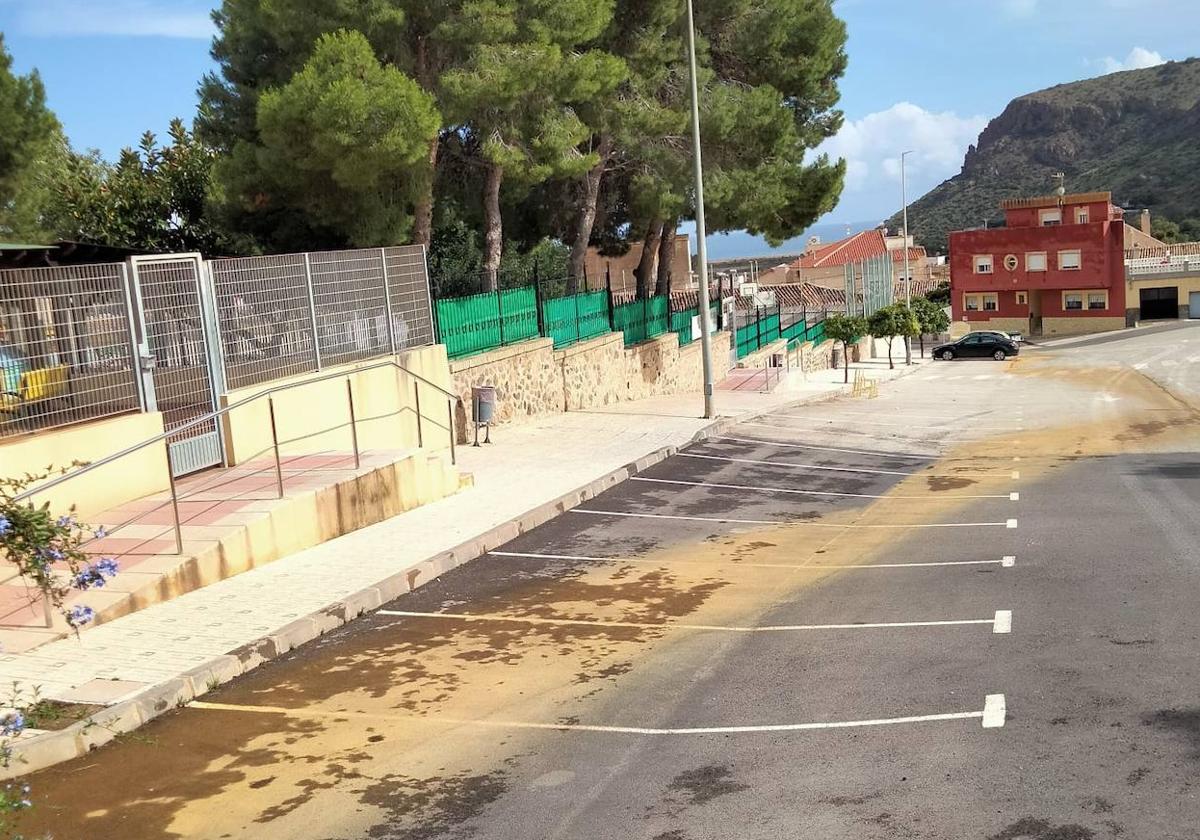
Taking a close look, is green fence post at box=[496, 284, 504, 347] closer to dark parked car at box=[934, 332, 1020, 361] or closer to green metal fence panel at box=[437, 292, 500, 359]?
green metal fence panel at box=[437, 292, 500, 359]

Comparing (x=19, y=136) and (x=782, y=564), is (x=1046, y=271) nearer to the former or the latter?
(x=19, y=136)

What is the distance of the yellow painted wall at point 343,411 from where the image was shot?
1365 cm

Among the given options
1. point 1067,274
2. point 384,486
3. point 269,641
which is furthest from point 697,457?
point 1067,274

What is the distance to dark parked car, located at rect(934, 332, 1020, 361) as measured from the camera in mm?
55188

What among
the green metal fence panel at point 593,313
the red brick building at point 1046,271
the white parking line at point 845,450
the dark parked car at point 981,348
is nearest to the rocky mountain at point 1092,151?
the red brick building at point 1046,271

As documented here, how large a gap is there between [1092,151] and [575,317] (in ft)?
467

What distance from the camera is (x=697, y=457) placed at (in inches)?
764

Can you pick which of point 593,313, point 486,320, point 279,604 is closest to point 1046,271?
point 593,313

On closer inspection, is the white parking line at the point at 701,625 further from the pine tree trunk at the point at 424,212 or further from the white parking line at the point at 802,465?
the pine tree trunk at the point at 424,212

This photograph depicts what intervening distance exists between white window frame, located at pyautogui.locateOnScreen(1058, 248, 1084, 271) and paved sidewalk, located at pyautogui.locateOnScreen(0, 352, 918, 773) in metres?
59.5

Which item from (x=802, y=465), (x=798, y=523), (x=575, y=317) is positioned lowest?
(x=802, y=465)

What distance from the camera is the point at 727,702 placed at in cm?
721

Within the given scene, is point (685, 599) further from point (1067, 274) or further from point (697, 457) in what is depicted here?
point (1067, 274)

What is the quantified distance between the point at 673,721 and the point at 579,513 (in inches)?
298
